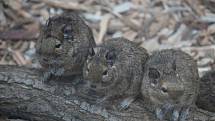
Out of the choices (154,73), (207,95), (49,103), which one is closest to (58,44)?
(49,103)

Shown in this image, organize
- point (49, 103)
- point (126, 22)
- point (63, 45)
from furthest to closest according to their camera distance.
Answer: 1. point (126, 22)
2. point (49, 103)
3. point (63, 45)

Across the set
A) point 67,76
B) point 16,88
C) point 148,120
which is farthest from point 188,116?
point 16,88

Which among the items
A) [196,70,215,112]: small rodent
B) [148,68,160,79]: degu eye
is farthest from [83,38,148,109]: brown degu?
[196,70,215,112]: small rodent

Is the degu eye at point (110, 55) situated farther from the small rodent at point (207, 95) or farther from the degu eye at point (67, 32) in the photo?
the small rodent at point (207, 95)

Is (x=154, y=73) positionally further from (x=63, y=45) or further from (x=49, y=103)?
(x=49, y=103)

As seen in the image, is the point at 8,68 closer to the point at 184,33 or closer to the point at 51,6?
the point at 51,6
